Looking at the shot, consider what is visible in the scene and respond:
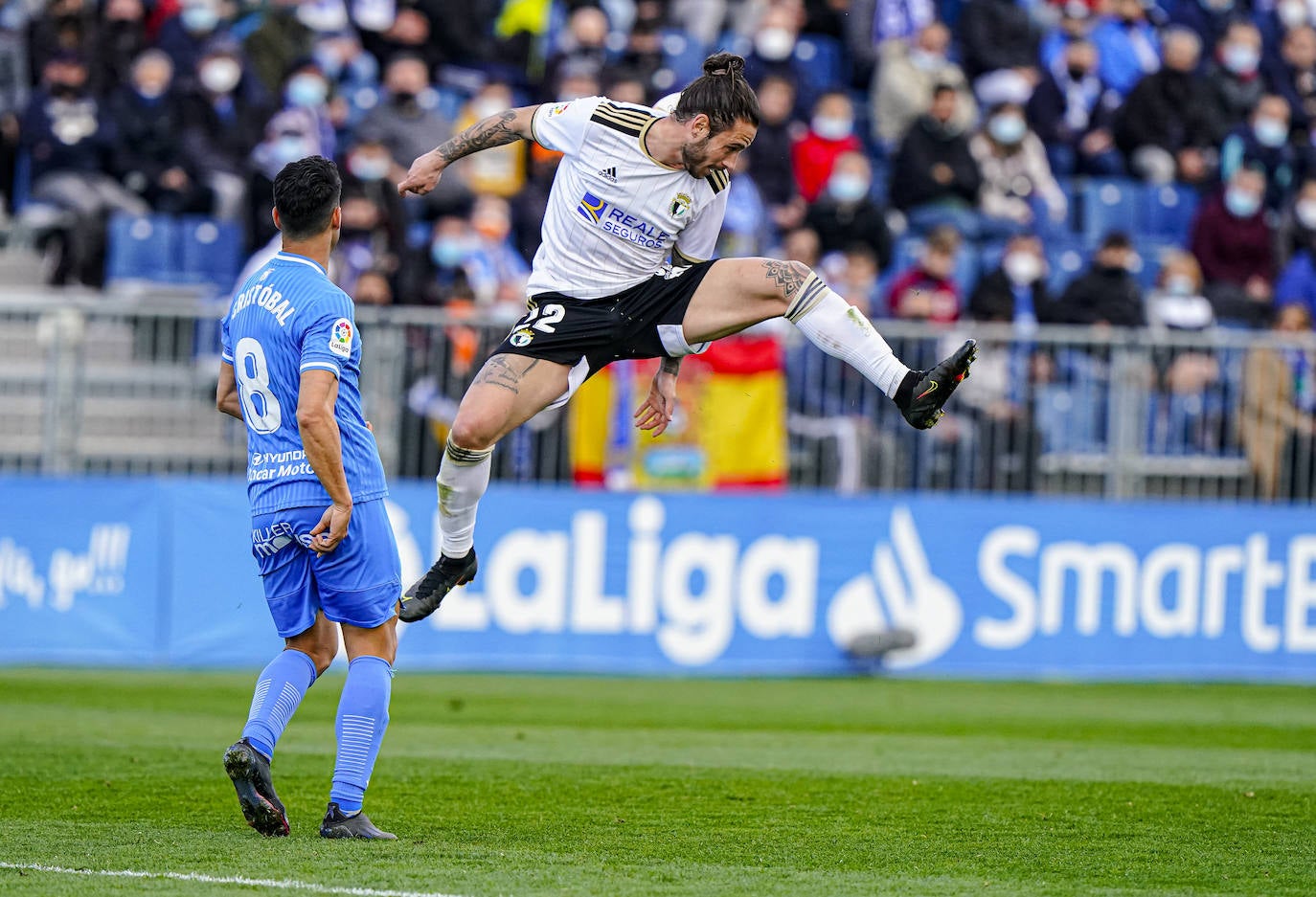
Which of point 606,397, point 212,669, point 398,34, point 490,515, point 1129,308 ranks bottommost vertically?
point 212,669

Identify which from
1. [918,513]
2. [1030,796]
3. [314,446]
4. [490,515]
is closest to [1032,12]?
[918,513]

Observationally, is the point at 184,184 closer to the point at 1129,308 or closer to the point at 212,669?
the point at 212,669

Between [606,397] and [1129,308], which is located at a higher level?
[1129,308]

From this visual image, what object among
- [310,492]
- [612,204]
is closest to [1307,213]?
[612,204]

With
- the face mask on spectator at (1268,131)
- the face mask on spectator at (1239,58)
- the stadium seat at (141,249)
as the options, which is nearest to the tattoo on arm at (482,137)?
the stadium seat at (141,249)

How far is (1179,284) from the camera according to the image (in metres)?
17.3

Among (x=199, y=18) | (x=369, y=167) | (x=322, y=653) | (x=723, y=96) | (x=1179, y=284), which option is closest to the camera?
(x=322, y=653)

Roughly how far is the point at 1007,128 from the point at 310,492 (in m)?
13.7

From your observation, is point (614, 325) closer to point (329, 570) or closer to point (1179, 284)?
point (329, 570)

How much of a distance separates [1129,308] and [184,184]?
8719 millimetres

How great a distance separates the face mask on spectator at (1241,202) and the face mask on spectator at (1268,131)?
203cm

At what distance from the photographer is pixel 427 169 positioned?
7859 millimetres

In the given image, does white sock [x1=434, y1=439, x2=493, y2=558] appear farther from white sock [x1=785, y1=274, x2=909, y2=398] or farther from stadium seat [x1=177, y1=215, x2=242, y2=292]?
stadium seat [x1=177, y1=215, x2=242, y2=292]

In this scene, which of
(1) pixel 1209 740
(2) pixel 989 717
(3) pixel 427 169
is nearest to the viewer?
(3) pixel 427 169
